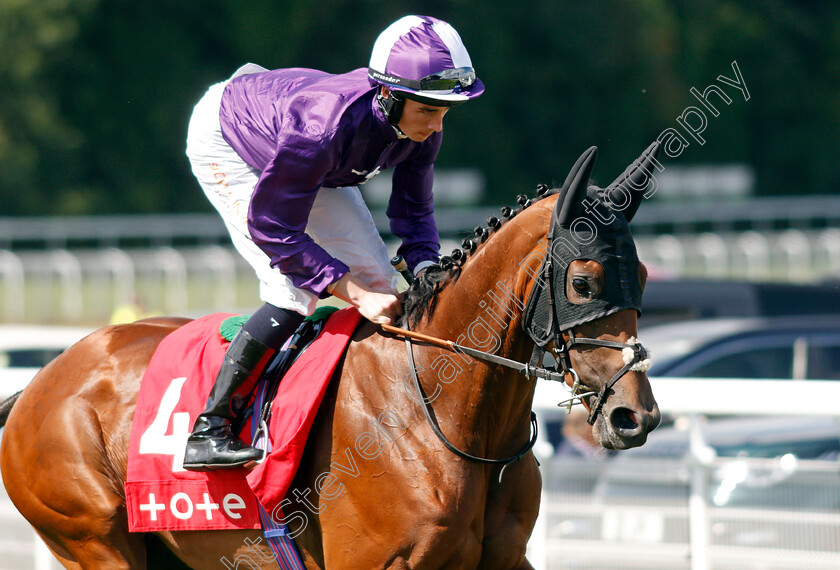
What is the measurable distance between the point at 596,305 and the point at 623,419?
32 centimetres

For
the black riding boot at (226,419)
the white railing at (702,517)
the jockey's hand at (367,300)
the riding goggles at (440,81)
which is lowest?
the white railing at (702,517)

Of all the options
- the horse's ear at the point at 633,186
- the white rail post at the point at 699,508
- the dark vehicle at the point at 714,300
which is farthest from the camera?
the dark vehicle at the point at 714,300

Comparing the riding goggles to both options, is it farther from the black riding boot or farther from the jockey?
the black riding boot

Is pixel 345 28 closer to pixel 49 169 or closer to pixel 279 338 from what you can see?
pixel 49 169

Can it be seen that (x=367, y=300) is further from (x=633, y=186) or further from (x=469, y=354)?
(x=633, y=186)

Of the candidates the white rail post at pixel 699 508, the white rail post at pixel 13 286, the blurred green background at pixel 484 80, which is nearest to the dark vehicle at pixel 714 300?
the white rail post at pixel 699 508

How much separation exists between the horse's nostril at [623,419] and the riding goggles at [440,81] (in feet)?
3.56

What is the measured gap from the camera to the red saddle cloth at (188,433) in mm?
3402

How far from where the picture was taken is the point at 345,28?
2722cm

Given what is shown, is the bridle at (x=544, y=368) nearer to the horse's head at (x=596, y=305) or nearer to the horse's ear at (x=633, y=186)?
the horse's head at (x=596, y=305)

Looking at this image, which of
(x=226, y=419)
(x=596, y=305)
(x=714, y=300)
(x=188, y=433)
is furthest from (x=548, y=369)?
(x=714, y=300)

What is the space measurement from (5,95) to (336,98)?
22.8 metres

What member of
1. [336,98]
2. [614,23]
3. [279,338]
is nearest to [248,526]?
[279,338]

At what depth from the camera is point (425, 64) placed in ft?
10.7
